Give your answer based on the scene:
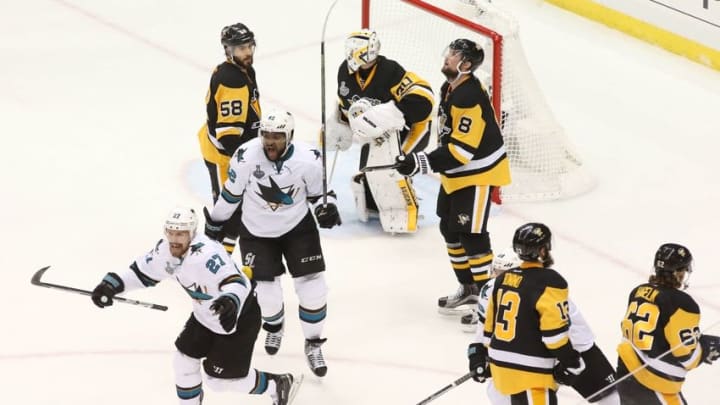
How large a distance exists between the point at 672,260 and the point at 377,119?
6.63 ft

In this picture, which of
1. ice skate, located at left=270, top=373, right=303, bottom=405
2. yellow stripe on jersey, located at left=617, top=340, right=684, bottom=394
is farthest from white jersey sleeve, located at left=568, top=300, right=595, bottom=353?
ice skate, located at left=270, top=373, right=303, bottom=405

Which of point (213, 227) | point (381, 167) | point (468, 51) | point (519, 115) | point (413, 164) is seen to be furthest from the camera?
point (519, 115)

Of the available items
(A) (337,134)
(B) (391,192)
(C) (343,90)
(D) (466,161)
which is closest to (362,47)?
(C) (343,90)

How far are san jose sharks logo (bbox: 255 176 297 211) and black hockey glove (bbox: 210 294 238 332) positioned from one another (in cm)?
69

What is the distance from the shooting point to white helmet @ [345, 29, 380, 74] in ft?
19.2

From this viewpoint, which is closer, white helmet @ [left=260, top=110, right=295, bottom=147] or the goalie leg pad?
white helmet @ [left=260, top=110, right=295, bottom=147]

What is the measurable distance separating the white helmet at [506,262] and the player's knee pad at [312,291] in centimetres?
84

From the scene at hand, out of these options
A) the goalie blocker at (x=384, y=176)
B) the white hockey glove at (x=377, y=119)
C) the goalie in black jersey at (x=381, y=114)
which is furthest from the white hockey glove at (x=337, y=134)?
the white hockey glove at (x=377, y=119)

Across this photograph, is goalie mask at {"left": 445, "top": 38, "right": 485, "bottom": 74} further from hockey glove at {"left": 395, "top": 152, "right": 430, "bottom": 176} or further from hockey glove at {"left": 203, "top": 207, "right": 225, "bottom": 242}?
hockey glove at {"left": 203, "top": 207, "right": 225, "bottom": 242}

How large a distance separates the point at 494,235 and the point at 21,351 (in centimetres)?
218

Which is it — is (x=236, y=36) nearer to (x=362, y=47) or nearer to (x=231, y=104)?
(x=231, y=104)

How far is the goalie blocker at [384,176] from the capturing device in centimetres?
596

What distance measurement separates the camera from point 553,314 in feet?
13.0

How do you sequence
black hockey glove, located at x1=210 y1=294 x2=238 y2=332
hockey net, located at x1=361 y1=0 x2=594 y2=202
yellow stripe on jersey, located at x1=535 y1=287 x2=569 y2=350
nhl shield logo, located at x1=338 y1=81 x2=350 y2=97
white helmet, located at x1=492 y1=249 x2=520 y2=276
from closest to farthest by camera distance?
yellow stripe on jersey, located at x1=535 y1=287 x2=569 y2=350, black hockey glove, located at x1=210 y1=294 x2=238 y2=332, white helmet, located at x1=492 y1=249 x2=520 y2=276, nhl shield logo, located at x1=338 y1=81 x2=350 y2=97, hockey net, located at x1=361 y1=0 x2=594 y2=202
